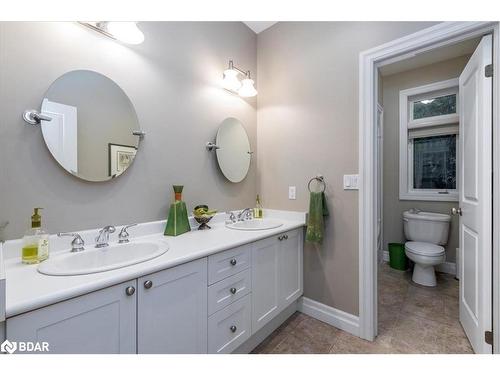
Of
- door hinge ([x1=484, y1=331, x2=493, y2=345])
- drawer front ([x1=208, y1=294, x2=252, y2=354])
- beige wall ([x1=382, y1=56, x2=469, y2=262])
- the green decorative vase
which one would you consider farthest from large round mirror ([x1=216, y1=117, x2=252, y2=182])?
beige wall ([x1=382, y1=56, x2=469, y2=262])

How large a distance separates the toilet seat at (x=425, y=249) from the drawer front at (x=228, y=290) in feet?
6.49

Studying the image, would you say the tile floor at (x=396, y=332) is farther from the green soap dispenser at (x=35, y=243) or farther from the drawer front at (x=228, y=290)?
the green soap dispenser at (x=35, y=243)

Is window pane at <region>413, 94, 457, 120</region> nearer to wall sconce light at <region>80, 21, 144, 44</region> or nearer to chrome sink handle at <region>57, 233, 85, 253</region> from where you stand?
wall sconce light at <region>80, 21, 144, 44</region>

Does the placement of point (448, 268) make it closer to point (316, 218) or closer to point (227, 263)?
point (316, 218)

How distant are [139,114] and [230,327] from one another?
1368 mm

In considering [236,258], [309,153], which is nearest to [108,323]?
[236,258]

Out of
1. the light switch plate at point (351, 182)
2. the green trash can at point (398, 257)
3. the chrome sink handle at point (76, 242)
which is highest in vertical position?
the light switch plate at point (351, 182)

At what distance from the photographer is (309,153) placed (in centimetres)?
188

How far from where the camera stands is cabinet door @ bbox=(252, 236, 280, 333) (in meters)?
1.40

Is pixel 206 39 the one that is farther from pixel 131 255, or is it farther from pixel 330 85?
pixel 131 255

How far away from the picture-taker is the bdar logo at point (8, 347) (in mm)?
615

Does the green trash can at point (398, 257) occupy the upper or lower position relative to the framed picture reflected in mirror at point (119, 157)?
lower

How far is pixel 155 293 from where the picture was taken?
912 mm

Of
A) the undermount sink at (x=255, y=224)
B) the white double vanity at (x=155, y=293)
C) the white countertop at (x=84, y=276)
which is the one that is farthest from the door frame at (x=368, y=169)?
the white countertop at (x=84, y=276)
